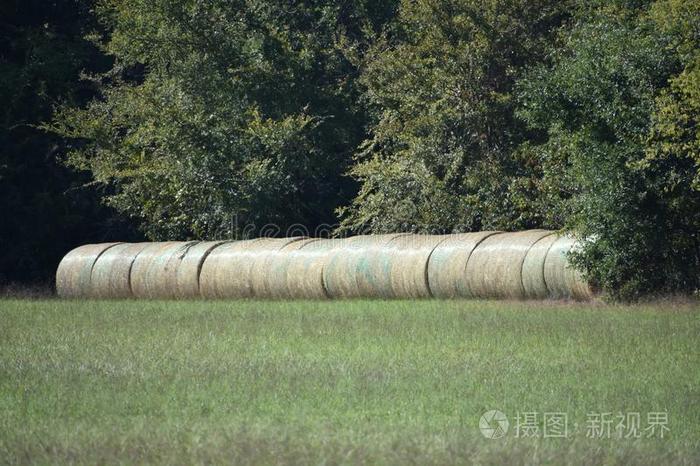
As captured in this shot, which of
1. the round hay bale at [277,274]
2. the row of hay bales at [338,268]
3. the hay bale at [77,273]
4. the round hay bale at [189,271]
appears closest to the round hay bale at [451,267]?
the row of hay bales at [338,268]

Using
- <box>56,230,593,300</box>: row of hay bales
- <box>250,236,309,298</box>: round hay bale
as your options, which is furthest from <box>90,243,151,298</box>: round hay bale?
<box>250,236,309,298</box>: round hay bale

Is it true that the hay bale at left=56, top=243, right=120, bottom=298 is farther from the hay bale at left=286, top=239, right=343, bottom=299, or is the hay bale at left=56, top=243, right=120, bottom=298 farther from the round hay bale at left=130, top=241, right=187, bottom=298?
the hay bale at left=286, top=239, right=343, bottom=299

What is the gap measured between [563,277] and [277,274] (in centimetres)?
587

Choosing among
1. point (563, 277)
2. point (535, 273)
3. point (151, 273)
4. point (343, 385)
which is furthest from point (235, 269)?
point (343, 385)

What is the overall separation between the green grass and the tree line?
293 centimetres

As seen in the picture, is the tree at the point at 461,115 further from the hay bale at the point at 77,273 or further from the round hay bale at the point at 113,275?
the hay bale at the point at 77,273

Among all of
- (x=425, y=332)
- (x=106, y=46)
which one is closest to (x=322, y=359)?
(x=425, y=332)

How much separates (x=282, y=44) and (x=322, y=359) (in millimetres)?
18250

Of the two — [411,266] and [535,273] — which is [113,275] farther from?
[535,273]

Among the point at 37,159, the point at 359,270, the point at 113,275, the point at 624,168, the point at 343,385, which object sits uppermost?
the point at 37,159

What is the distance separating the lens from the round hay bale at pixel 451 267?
1991 cm

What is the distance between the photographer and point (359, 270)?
21.1 metres

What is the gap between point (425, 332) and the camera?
13.7 metres

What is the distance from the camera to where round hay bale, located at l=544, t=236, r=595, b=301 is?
60.8ft
